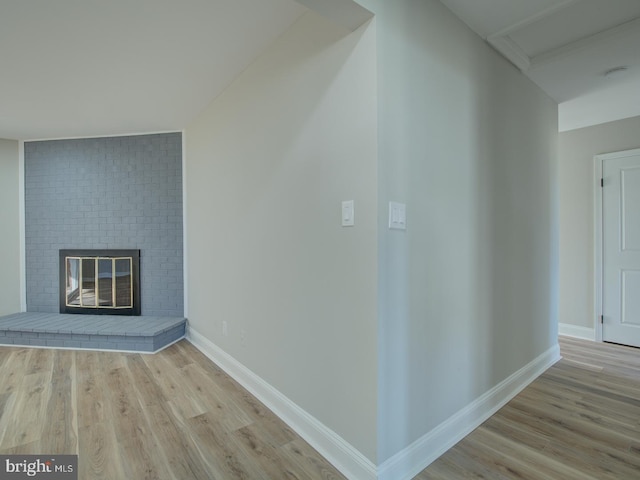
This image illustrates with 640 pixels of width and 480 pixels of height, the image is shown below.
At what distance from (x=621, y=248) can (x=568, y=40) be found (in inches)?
93.7

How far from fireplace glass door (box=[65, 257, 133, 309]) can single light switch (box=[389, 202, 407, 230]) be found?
3.54 metres

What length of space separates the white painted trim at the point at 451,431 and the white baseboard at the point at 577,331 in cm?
165

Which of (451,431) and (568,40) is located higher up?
(568,40)

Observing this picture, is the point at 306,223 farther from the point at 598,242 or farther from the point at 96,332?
the point at 598,242

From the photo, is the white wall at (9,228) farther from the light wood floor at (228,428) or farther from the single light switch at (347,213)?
the single light switch at (347,213)

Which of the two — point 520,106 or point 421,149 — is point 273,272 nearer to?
point 421,149

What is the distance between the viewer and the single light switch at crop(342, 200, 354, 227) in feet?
4.91

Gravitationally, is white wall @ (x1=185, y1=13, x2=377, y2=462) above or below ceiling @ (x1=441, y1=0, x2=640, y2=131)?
below

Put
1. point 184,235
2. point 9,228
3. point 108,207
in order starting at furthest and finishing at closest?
1. point 9,228
2. point 108,207
3. point 184,235

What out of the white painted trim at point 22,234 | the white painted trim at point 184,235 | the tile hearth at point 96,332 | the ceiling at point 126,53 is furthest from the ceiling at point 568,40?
the white painted trim at point 22,234

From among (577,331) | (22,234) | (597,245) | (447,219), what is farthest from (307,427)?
(22,234)

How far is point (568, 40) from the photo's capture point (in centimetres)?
214

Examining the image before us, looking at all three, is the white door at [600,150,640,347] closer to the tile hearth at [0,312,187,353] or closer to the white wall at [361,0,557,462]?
the white wall at [361,0,557,462]

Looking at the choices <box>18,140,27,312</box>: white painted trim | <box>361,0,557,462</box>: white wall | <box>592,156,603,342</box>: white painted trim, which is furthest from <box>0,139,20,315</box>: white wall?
<box>592,156,603,342</box>: white painted trim
